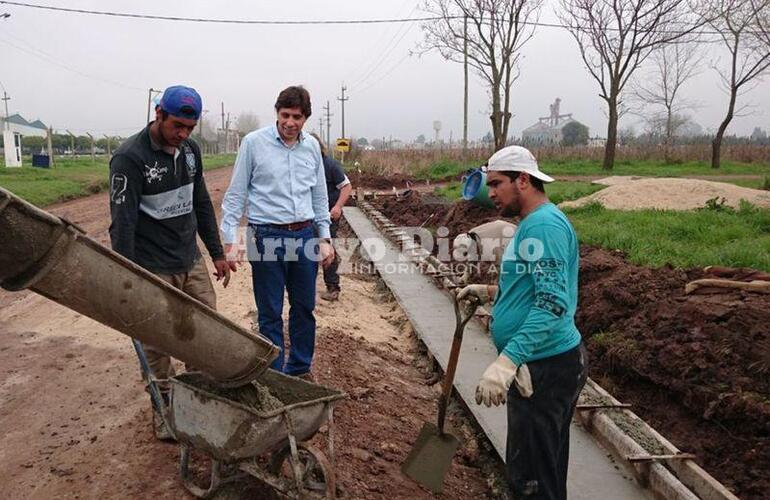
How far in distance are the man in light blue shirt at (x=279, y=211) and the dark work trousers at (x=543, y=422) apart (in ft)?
5.19

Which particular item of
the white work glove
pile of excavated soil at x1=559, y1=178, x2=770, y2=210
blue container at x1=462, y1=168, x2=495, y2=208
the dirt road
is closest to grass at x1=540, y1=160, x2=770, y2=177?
pile of excavated soil at x1=559, y1=178, x2=770, y2=210

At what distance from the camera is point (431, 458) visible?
3117 mm

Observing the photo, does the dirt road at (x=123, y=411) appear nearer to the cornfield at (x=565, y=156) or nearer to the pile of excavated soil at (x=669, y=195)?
the pile of excavated soil at (x=669, y=195)

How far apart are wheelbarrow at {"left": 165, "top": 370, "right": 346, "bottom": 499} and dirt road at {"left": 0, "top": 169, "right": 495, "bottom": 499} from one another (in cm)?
34

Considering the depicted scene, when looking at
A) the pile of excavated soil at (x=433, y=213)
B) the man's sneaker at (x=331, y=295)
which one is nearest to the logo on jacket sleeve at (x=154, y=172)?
the man's sneaker at (x=331, y=295)

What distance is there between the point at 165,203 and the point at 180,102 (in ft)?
1.84

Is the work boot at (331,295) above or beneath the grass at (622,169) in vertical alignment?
beneath

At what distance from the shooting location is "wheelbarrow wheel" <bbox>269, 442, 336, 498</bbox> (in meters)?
2.76

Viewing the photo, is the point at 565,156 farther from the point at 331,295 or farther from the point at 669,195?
the point at 331,295

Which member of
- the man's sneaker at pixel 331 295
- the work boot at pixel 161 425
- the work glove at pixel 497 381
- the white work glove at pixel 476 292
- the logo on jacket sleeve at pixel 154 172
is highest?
the logo on jacket sleeve at pixel 154 172

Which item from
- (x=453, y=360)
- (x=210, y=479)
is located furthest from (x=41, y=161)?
(x=453, y=360)

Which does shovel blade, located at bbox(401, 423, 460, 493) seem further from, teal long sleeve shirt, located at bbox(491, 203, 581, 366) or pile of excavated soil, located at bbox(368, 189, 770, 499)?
pile of excavated soil, located at bbox(368, 189, 770, 499)

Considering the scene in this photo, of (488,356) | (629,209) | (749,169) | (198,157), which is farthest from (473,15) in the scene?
(198,157)

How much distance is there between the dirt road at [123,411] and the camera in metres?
3.12
